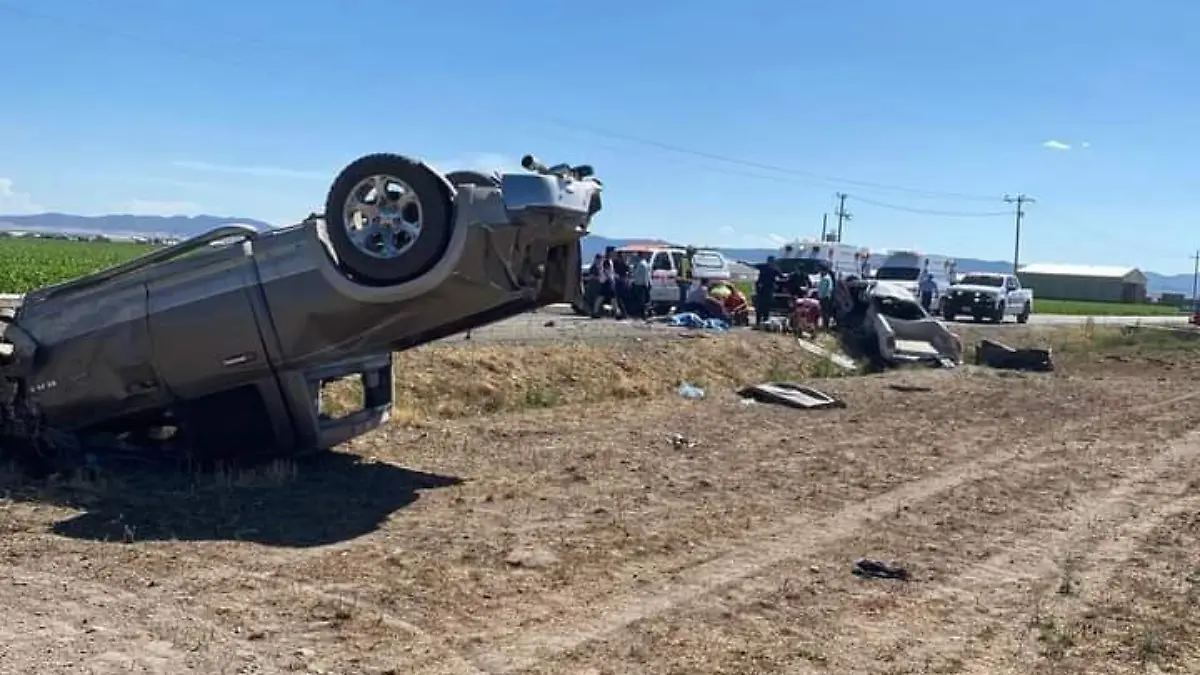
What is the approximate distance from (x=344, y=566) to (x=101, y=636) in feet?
5.29

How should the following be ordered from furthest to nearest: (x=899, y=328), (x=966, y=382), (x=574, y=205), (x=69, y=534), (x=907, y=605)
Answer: (x=899, y=328) < (x=966, y=382) < (x=574, y=205) < (x=69, y=534) < (x=907, y=605)

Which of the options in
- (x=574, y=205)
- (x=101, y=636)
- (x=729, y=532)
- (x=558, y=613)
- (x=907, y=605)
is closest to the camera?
(x=101, y=636)

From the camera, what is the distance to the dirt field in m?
5.65

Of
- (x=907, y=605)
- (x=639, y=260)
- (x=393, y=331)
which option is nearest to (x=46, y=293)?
(x=393, y=331)

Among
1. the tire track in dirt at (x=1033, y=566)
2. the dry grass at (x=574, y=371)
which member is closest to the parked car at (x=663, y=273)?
the dry grass at (x=574, y=371)

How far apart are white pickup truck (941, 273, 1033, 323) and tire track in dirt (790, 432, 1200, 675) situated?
26495 millimetres

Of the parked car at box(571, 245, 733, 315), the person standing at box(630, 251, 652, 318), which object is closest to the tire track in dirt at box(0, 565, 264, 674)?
the parked car at box(571, 245, 733, 315)

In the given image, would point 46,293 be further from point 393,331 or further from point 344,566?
point 344,566

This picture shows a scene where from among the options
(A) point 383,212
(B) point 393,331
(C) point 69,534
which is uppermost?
(A) point 383,212

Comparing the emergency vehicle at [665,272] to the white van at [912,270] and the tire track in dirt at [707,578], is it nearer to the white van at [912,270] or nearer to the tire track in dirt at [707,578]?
the white van at [912,270]

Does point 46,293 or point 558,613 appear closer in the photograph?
point 558,613

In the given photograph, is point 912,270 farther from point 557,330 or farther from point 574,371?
point 574,371

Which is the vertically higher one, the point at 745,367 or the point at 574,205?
the point at 574,205

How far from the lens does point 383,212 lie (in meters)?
8.75
